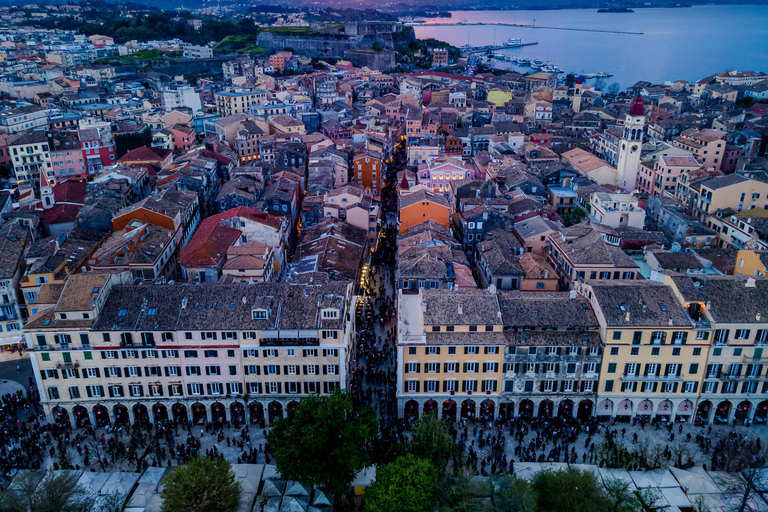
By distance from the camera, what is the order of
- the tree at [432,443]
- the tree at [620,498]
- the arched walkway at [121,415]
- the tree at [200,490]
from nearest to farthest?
the tree at [200,490], the tree at [620,498], the tree at [432,443], the arched walkway at [121,415]

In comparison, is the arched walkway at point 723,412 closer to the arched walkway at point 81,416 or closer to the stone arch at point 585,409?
the stone arch at point 585,409

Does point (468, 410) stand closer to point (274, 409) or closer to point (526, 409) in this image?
point (526, 409)

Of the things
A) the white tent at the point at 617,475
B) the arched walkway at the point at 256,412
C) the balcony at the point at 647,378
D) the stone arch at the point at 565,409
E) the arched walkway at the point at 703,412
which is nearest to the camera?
the white tent at the point at 617,475

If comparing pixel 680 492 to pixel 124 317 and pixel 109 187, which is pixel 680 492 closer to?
pixel 124 317

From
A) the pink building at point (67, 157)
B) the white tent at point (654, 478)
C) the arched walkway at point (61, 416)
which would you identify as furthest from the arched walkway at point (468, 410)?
the pink building at point (67, 157)

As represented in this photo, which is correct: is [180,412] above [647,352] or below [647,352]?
below

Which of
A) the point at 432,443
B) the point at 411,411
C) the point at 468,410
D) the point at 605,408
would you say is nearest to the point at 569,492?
the point at 432,443

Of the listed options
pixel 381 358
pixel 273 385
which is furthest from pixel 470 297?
pixel 273 385
